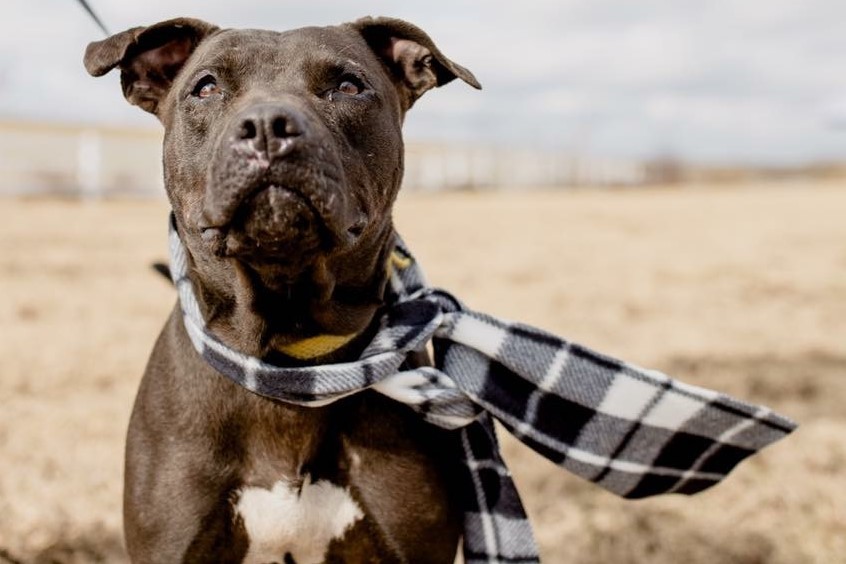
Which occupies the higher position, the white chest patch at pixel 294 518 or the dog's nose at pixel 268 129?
the dog's nose at pixel 268 129

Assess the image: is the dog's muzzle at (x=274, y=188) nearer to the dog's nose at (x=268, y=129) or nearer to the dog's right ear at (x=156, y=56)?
the dog's nose at (x=268, y=129)

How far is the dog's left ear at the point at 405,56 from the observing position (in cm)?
322

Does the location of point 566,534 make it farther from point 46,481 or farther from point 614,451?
point 46,481

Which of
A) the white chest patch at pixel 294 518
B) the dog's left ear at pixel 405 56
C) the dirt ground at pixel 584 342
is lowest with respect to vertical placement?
the dirt ground at pixel 584 342

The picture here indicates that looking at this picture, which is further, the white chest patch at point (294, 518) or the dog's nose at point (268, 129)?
the white chest patch at point (294, 518)

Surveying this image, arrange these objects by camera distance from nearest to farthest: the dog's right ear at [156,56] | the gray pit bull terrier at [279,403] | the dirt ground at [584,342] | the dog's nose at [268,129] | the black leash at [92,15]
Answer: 1. the dog's nose at [268,129]
2. the gray pit bull terrier at [279,403]
3. the dog's right ear at [156,56]
4. the black leash at [92,15]
5. the dirt ground at [584,342]

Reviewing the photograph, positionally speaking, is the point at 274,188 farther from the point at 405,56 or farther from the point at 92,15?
the point at 92,15

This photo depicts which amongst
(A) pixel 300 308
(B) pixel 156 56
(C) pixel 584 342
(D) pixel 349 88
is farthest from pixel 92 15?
(C) pixel 584 342

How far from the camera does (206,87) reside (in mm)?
2867

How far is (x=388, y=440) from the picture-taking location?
2.96 m

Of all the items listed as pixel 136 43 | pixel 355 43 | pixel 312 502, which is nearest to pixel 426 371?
pixel 312 502

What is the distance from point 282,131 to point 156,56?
0.97 meters

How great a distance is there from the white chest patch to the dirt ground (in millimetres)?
818

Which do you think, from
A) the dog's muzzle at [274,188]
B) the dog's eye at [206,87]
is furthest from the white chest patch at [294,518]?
the dog's eye at [206,87]
